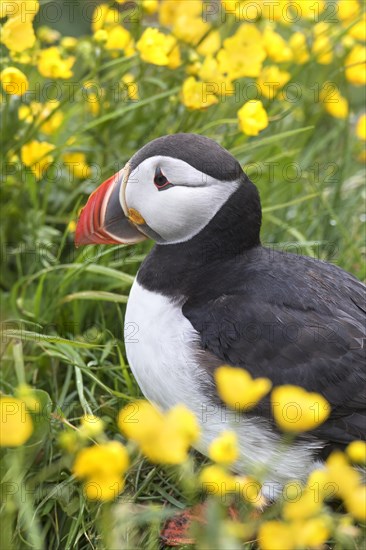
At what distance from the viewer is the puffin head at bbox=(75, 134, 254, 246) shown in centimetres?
262

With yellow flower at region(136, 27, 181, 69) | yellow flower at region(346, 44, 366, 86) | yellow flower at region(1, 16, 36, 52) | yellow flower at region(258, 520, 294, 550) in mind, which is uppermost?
yellow flower at region(1, 16, 36, 52)

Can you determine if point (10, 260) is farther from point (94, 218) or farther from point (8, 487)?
point (8, 487)

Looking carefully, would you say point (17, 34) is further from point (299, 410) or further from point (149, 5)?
point (299, 410)

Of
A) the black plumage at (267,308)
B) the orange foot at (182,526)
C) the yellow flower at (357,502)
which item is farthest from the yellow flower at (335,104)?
the yellow flower at (357,502)

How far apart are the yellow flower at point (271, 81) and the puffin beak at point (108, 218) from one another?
1068 mm

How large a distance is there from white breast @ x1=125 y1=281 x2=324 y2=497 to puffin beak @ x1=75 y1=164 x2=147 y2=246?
29cm

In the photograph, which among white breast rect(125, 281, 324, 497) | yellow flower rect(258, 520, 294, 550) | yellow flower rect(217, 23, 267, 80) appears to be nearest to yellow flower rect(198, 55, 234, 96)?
yellow flower rect(217, 23, 267, 80)

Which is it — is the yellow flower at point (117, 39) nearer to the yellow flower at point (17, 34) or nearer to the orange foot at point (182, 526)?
the yellow flower at point (17, 34)

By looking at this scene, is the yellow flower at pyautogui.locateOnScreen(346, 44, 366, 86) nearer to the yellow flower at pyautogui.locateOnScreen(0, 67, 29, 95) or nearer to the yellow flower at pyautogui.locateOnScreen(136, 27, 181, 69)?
the yellow flower at pyautogui.locateOnScreen(136, 27, 181, 69)

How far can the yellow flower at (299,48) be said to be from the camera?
382cm

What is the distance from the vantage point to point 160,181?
8.74 feet

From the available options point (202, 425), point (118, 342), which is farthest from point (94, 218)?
point (202, 425)

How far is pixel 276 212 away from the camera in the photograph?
3879 mm

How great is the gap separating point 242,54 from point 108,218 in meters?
1.08
